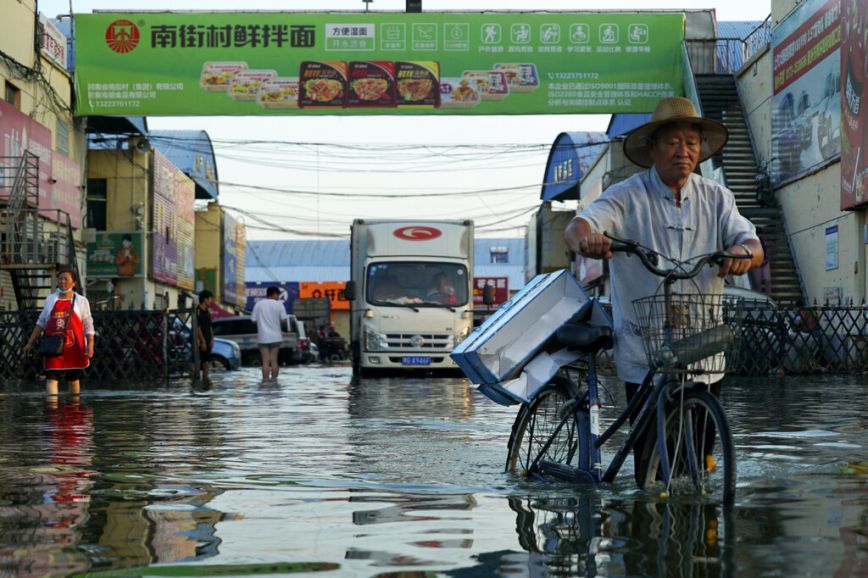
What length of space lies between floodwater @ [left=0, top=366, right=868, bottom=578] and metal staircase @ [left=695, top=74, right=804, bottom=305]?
72.1 ft

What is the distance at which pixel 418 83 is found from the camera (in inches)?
1375

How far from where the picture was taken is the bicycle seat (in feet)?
21.3

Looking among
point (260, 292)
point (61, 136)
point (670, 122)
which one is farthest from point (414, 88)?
point (260, 292)

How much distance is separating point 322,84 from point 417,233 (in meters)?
9.70

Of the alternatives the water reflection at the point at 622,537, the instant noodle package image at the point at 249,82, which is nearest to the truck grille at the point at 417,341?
the instant noodle package image at the point at 249,82

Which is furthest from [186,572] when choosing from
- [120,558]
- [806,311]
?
[806,311]

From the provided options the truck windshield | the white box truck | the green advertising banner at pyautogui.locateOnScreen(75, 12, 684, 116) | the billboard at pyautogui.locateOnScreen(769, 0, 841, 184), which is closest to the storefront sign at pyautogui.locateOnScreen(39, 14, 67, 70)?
the green advertising banner at pyautogui.locateOnScreen(75, 12, 684, 116)

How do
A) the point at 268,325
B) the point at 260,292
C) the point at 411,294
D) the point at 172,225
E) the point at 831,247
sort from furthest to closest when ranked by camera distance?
the point at 260,292 → the point at 172,225 → the point at 831,247 → the point at 411,294 → the point at 268,325

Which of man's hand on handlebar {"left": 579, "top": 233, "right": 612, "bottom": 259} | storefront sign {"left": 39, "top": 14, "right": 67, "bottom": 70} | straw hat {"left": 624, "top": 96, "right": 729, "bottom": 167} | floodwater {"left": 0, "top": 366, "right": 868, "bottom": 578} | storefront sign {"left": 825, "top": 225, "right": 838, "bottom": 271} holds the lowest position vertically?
floodwater {"left": 0, "top": 366, "right": 868, "bottom": 578}

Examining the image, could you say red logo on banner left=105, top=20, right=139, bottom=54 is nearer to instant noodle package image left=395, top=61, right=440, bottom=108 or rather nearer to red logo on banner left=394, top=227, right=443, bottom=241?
instant noodle package image left=395, top=61, right=440, bottom=108

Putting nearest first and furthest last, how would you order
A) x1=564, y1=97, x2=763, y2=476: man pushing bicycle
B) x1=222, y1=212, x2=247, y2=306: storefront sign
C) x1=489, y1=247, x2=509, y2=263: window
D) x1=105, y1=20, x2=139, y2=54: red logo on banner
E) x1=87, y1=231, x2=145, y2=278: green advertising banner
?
1. x1=564, y1=97, x2=763, y2=476: man pushing bicycle
2. x1=105, y1=20, x2=139, y2=54: red logo on banner
3. x1=87, y1=231, x2=145, y2=278: green advertising banner
4. x1=222, y1=212, x2=247, y2=306: storefront sign
5. x1=489, y1=247, x2=509, y2=263: window

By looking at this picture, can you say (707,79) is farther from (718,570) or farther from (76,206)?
(718,570)

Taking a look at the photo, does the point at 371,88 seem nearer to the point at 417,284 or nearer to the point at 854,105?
the point at 417,284

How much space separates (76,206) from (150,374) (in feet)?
37.5
